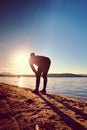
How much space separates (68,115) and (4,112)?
1736mm

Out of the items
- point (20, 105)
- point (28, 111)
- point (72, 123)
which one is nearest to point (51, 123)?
point (72, 123)

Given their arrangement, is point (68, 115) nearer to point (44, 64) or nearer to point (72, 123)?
point (72, 123)

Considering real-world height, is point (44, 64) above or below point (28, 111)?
above

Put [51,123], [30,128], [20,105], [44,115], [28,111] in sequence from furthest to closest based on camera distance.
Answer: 1. [20,105]
2. [28,111]
3. [44,115]
4. [51,123]
5. [30,128]

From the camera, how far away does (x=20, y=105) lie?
648 centimetres

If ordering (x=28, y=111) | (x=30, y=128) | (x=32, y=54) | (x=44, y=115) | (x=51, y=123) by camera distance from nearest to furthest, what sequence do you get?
(x=30, y=128) < (x=51, y=123) < (x=44, y=115) < (x=28, y=111) < (x=32, y=54)

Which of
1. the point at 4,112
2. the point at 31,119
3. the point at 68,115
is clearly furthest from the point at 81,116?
the point at 4,112

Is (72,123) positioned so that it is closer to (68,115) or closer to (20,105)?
(68,115)

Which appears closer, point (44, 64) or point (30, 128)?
point (30, 128)

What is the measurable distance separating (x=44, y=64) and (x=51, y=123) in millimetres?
6419

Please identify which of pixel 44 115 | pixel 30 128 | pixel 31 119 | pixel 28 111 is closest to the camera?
pixel 30 128

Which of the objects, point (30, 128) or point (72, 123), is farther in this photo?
point (72, 123)

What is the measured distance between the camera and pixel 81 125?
4.36 metres

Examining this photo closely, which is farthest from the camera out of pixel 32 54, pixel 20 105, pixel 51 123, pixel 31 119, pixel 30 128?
pixel 32 54
